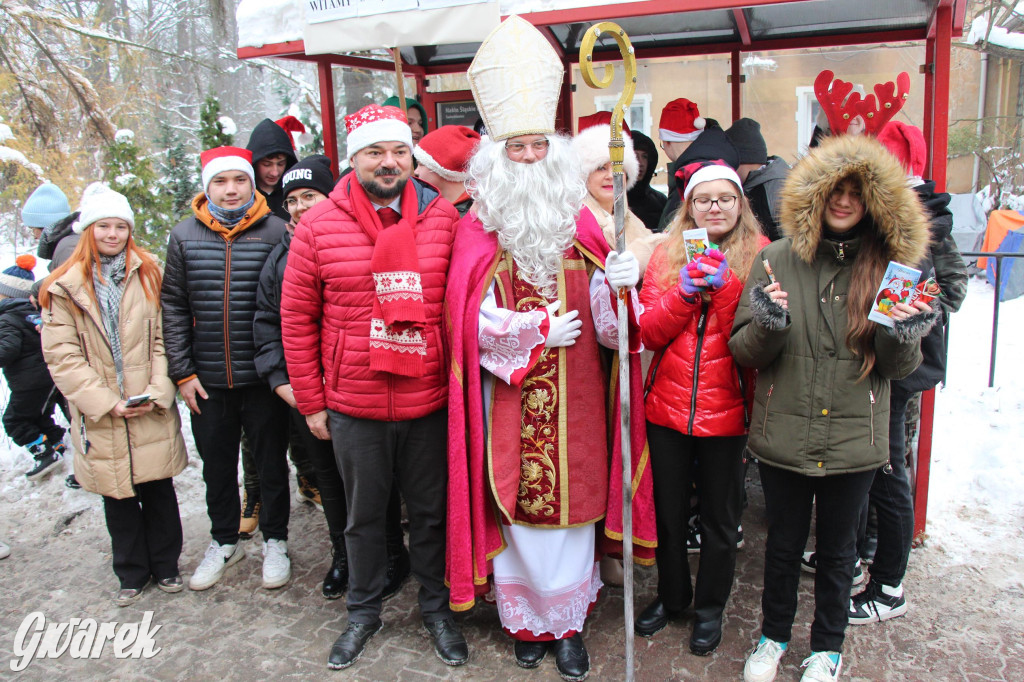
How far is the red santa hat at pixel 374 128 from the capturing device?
9.62 ft

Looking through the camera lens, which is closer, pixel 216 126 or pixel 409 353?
pixel 409 353

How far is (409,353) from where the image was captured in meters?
2.91

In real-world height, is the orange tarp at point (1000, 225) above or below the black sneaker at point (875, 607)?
above

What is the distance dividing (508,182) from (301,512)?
288 cm

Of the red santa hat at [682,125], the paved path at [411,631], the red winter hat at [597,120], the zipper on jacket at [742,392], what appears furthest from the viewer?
the red santa hat at [682,125]

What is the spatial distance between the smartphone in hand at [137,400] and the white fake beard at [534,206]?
188 centimetres

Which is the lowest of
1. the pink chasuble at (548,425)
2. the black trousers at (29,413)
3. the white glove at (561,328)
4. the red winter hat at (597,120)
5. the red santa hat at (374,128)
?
the black trousers at (29,413)

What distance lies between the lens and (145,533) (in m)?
3.74

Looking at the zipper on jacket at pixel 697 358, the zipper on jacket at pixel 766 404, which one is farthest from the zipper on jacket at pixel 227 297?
the zipper on jacket at pixel 766 404

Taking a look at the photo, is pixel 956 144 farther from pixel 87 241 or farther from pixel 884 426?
pixel 87 241

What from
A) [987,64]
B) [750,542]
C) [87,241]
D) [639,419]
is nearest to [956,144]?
[987,64]

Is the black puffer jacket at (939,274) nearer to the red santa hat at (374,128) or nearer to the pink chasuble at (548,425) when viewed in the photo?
the pink chasuble at (548,425)

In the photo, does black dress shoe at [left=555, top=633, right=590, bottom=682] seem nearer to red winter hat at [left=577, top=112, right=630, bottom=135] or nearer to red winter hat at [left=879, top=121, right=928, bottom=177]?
red winter hat at [left=879, top=121, right=928, bottom=177]

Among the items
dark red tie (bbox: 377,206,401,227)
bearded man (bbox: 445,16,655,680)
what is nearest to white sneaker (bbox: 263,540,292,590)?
bearded man (bbox: 445,16,655,680)
